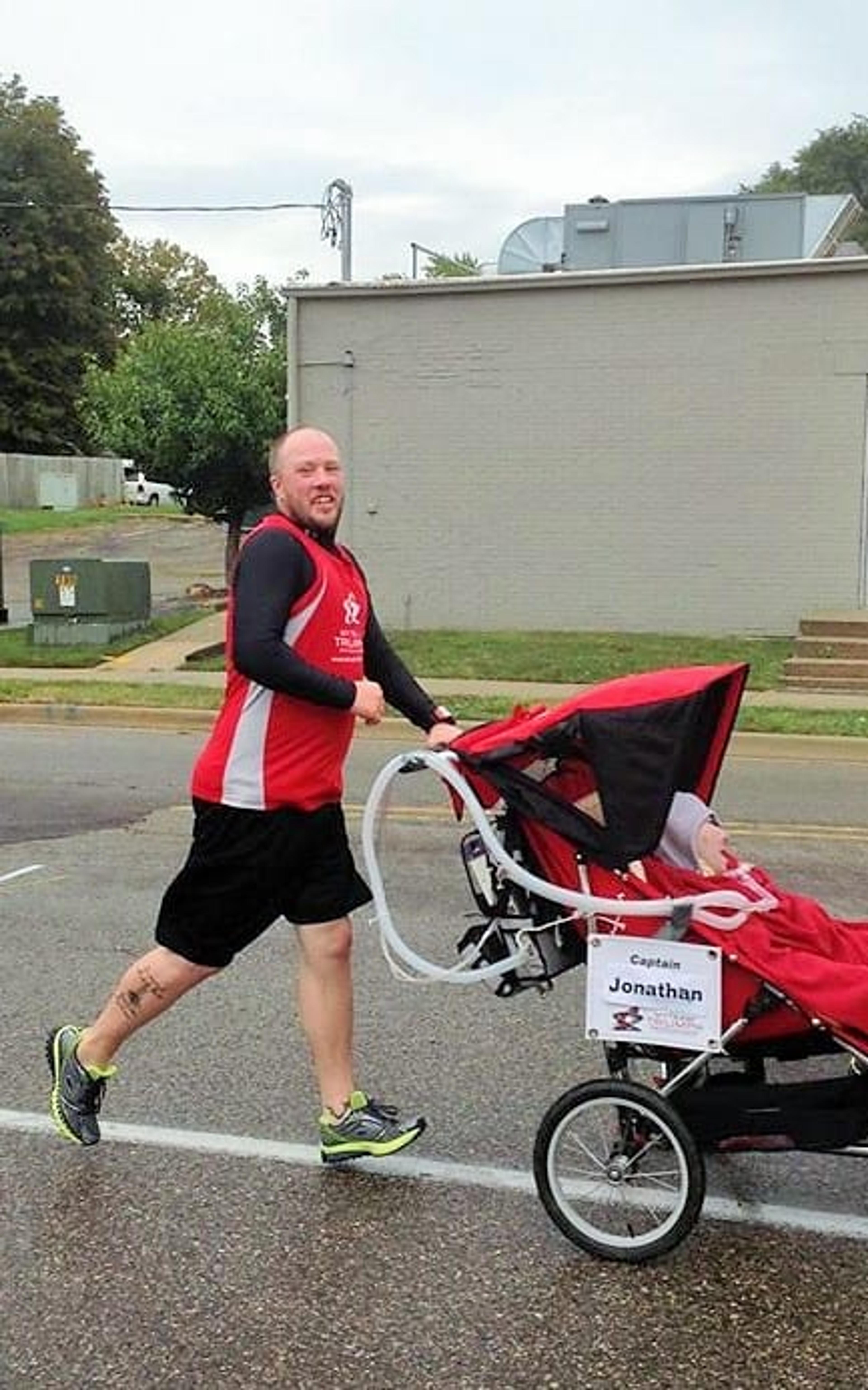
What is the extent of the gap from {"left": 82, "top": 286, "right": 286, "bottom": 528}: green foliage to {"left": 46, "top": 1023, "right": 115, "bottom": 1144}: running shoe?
16.0 meters

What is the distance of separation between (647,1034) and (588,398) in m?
14.1

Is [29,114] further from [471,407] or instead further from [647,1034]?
[647,1034]

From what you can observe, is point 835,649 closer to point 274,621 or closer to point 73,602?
point 73,602

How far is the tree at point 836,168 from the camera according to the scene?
7050 cm

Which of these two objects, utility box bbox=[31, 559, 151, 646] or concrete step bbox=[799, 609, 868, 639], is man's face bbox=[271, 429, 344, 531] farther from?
utility box bbox=[31, 559, 151, 646]

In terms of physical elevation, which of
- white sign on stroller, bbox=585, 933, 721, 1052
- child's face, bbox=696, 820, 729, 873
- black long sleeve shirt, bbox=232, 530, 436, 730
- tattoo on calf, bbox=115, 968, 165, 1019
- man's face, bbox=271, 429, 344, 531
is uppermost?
man's face, bbox=271, 429, 344, 531

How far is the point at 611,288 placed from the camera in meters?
16.4

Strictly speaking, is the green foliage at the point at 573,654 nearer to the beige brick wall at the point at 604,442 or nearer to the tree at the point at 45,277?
the beige brick wall at the point at 604,442

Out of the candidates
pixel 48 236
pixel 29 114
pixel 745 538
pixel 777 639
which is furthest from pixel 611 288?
pixel 29 114

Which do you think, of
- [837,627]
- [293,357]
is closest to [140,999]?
[837,627]

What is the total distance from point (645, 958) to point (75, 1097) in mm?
1600

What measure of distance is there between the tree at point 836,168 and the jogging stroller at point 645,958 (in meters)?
72.2

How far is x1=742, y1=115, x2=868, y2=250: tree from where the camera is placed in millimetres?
70500

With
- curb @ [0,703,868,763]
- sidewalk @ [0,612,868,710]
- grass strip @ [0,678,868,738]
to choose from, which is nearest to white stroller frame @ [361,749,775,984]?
curb @ [0,703,868,763]
